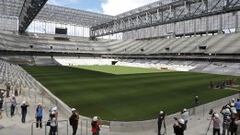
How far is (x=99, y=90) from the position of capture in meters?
36.0

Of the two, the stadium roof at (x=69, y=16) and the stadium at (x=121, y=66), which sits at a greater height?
the stadium roof at (x=69, y=16)

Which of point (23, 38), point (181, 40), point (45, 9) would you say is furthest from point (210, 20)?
point (23, 38)

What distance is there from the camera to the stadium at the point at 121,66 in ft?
70.2

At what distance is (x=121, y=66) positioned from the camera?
97.4 m

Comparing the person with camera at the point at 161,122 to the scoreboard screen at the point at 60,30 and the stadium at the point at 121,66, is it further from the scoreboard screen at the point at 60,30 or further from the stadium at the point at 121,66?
the scoreboard screen at the point at 60,30

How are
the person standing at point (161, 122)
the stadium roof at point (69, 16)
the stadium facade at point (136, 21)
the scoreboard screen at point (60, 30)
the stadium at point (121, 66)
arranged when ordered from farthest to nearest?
1. the scoreboard screen at point (60, 30)
2. the stadium roof at point (69, 16)
3. the stadium facade at point (136, 21)
4. the stadium at point (121, 66)
5. the person standing at point (161, 122)

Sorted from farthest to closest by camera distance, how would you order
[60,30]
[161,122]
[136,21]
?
[60,30]
[136,21]
[161,122]

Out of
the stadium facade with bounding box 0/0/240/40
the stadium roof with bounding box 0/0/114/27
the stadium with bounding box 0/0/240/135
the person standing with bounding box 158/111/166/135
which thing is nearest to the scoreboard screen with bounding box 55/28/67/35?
the stadium with bounding box 0/0/240/135

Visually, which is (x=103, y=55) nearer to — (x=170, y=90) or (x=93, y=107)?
(x=170, y=90)

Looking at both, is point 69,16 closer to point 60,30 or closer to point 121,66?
point 60,30

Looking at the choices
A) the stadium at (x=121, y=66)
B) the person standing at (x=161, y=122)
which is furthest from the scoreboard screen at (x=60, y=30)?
the person standing at (x=161, y=122)

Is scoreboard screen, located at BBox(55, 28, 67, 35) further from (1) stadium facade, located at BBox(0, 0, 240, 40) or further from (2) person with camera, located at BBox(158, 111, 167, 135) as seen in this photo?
(2) person with camera, located at BBox(158, 111, 167, 135)

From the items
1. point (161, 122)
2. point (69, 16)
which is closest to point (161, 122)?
point (161, 122)

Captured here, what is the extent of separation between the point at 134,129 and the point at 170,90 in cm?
1777
